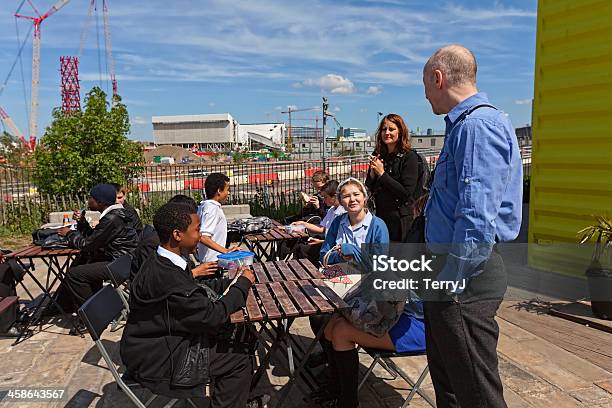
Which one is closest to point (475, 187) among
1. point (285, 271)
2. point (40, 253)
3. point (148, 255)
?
point (285, 271)

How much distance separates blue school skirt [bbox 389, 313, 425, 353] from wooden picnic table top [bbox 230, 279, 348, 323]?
33 centimetres

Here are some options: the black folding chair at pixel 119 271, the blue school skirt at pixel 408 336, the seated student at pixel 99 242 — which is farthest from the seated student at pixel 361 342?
the seated student at pixel 99 242

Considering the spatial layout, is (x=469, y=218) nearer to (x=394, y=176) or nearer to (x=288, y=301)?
(x=288, y=301)

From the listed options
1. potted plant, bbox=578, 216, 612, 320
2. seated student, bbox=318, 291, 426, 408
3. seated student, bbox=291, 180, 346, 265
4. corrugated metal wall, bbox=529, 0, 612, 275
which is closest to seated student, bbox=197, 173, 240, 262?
seated student, bbox=291, 180, 346, 265

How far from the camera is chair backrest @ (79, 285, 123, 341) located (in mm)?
2242

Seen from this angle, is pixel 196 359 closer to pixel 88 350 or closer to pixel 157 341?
pixel 157 341

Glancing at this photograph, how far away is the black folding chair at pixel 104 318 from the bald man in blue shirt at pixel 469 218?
1.40 m

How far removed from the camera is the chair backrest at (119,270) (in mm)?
3191

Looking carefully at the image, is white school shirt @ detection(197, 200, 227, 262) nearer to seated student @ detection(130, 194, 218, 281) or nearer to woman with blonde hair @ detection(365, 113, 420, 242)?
seated student @ detection(130, 194, 218, 281)

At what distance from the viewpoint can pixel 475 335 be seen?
1.76m

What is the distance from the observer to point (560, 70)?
4969 mm

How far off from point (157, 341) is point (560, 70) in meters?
4.90

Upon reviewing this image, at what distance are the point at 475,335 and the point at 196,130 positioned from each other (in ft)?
410

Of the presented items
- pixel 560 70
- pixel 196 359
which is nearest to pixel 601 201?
pixel 560 70
